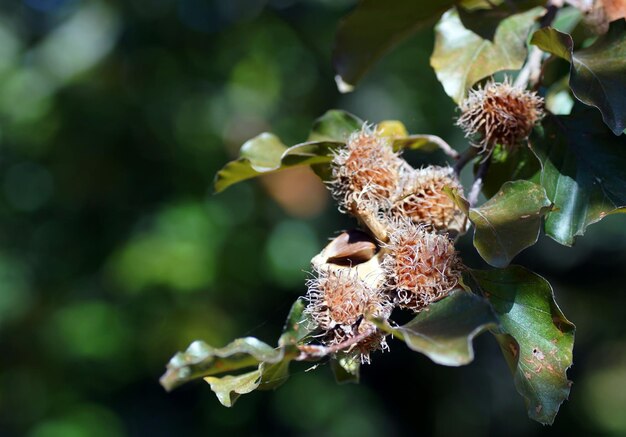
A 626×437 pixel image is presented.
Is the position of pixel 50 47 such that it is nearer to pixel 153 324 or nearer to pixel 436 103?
pixel 153 324

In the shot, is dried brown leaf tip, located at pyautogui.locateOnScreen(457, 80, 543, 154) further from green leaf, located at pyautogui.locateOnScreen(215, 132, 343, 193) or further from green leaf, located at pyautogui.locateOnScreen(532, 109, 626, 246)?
green leaf, located at pyautogui.locateOnScreen(215, 132, 343, 193)

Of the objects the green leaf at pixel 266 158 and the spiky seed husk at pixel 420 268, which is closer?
the spiky seed husk at pixel 420 268

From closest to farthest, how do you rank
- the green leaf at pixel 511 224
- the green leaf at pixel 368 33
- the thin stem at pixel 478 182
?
the green leaf at pixel 511 224 → the thin stem at pixel 478 182 → the green leaf at pixel 368 33

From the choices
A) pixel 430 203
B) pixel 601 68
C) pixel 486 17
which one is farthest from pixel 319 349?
pixel 486 17

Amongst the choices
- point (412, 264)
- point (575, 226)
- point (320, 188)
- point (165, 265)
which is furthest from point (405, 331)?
point (320, 188)

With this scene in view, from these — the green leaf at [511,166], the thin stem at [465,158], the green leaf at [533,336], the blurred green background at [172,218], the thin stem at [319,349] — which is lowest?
the blurred green background at [172,218]

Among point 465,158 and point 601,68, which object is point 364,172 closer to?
point 465,158

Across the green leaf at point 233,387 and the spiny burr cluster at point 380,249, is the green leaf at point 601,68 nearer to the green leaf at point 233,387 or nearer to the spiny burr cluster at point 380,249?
the spiny burr cluster at point 380,249

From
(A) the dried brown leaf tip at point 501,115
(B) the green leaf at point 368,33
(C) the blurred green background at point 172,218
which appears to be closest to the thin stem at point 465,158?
(A) the dried brown leaf tip at point 501,115
